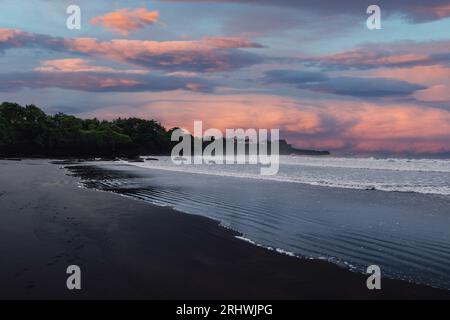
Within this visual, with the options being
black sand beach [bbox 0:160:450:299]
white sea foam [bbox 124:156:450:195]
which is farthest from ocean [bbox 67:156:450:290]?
white sea foam [bbox 124:156:450:195]

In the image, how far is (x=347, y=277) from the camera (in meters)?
8.56

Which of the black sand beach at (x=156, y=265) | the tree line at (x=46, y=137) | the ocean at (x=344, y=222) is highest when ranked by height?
the tree line at (x=46, y=137)

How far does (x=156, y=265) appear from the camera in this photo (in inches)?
363

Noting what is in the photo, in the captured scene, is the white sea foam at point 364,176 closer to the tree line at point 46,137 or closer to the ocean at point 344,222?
the ocean at point 344,222

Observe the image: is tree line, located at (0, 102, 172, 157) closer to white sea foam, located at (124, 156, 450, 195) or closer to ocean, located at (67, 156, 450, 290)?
white sea foam, located at (124, 156, 450, 195)

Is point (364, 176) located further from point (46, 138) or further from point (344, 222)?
point (46, 138)

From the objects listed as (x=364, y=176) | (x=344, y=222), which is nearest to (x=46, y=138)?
(x=364, y=176)

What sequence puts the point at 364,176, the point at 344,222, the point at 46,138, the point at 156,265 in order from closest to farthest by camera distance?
the point at 156,265 < the point at 344,222 < the point at 364,176 < the point at 46,138

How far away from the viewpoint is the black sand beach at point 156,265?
7594mm

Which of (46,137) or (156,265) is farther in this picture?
(46,137)

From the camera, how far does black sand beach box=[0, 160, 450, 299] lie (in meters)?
7.59

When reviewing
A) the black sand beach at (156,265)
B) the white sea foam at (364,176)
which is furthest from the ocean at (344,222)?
the white sea foam at (364,176)

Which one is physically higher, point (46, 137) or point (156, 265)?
point (46, 137)
